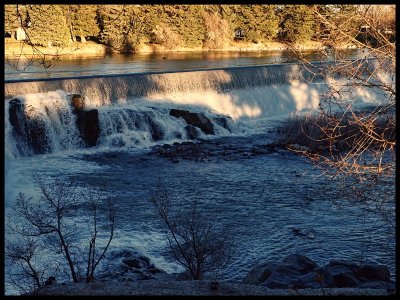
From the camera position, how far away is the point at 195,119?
19188mm

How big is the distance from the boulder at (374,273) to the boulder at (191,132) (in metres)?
11.1

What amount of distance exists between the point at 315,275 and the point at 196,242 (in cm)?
192

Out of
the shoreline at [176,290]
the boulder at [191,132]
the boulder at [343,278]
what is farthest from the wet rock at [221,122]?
the shoreline at [176,290]

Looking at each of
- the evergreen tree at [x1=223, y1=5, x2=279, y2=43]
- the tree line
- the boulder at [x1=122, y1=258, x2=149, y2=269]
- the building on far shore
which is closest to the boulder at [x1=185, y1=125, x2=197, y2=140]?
the building on far shore

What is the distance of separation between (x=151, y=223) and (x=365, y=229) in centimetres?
418

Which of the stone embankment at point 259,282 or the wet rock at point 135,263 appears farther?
the wet rock at point 135,263

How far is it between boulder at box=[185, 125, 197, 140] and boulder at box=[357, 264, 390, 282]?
36.5 feet

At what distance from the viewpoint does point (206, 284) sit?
661 cm

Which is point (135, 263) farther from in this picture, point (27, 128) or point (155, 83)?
point (155, 83)

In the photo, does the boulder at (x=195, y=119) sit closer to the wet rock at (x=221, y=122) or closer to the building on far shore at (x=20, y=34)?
the wet rock at (x=221, y=122)

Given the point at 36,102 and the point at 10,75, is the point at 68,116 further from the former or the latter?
the point at 10,75

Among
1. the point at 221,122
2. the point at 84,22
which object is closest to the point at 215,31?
the point at 84,22

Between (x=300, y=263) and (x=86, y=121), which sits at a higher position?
(x=86, y=121)

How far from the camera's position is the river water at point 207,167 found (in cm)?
947
